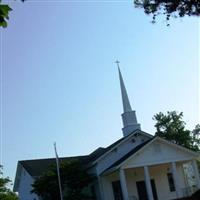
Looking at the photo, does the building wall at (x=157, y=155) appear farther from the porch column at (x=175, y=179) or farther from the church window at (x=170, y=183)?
the church window at (x=170, y=183)

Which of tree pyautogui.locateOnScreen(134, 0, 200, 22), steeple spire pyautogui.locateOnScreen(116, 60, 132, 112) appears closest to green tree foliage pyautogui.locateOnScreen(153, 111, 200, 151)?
steeple spire pyautogui.locateOnScreen(116, 60, 132, 112)

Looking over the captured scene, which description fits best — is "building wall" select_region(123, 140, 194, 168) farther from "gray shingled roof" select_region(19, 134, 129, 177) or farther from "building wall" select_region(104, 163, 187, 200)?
"gray shingled roof" select_region(19, 134, 129, 177)

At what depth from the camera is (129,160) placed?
30.1m

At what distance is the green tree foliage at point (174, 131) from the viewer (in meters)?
59.3

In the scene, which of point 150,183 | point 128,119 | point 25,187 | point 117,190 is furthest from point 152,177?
point 25,187

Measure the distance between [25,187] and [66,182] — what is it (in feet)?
30.6

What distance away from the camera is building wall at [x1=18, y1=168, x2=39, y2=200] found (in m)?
36.4

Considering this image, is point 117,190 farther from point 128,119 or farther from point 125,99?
point 125,99

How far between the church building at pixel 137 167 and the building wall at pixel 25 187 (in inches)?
3.8

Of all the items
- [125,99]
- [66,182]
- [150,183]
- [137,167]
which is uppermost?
[125,99]

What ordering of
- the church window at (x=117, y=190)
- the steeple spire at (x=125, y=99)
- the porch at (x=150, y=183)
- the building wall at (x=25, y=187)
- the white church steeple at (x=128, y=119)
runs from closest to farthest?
1. the porch at (x=150, y=183)
2. the church window at (x=117, y=190)
3. the building wall at (x=25, y=187)
4. the white church steeple at (x=128, y=119)
5. the steeple spire at (x=125, y=99)

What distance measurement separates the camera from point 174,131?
195 feet

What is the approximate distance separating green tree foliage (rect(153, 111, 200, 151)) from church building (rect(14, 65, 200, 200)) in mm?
23035

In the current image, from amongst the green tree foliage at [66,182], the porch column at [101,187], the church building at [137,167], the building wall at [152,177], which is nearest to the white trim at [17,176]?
the church building at [137,167]
